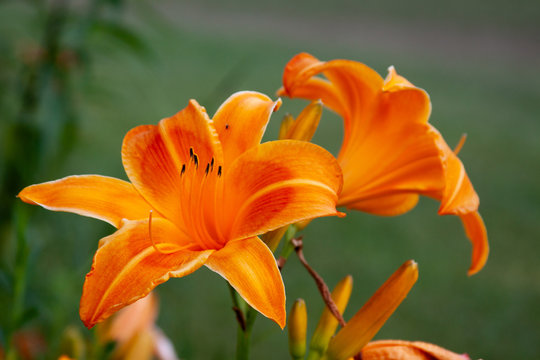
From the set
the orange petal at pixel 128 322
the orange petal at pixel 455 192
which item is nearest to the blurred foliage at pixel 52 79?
the orange petal at pixel 128 322

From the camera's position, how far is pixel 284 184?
386mm

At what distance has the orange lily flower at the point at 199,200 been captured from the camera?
0.36 m

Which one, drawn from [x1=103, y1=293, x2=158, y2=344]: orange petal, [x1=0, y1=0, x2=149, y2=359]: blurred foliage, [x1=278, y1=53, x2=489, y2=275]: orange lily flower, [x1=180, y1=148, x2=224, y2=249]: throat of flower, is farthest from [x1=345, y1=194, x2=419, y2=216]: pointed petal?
[x1=0, y1=0, x2=149, y2=359]: blurred foliage

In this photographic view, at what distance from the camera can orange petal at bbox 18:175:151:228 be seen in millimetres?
394

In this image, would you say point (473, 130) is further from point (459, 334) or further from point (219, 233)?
point (219, 233)

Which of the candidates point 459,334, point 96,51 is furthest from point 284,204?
point 459,334

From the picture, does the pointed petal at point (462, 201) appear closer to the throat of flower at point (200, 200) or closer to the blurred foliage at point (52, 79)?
the throat of flower at point (200, 200)

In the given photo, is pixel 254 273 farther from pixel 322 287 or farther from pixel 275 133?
pixel 275 133

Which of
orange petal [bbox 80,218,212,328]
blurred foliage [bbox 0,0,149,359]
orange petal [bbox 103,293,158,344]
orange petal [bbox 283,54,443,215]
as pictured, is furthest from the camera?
blurred foliage [bbox 0,0,149,359]

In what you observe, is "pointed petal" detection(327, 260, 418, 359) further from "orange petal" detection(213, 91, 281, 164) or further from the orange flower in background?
"orange petal" detection(213, 91, 281, 164)

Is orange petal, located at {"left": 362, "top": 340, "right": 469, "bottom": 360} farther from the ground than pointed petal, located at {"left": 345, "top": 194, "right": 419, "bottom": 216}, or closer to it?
closer to it

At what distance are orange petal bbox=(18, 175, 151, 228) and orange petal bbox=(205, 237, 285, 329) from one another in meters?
0.08

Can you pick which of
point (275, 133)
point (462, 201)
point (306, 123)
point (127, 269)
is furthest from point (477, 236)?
point (275, 133)

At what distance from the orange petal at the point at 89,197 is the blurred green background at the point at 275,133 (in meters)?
0.10
